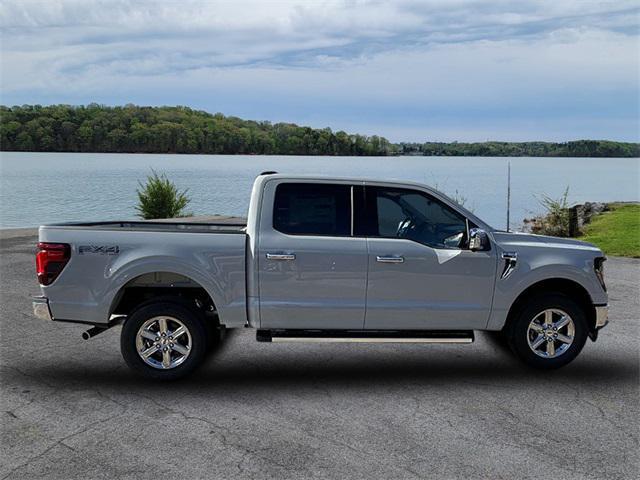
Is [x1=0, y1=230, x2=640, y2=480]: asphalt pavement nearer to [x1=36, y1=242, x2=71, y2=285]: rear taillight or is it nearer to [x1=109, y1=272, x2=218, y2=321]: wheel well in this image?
[x1=109, y1=272, x2=218, y2=321]: wheel well

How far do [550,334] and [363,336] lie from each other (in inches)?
75.8

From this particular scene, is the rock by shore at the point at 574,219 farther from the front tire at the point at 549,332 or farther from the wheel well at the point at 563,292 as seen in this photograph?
the front tire at the point at 549,332

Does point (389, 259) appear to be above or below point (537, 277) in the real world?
above

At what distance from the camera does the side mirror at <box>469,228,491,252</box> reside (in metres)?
6.32

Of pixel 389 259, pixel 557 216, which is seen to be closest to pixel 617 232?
pixel 557 216

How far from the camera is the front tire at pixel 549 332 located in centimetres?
668

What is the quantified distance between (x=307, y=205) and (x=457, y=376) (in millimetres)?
2268

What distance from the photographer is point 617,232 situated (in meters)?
20.1

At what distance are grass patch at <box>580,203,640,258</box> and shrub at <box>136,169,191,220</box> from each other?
13981mm

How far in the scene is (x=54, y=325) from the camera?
8773 mm

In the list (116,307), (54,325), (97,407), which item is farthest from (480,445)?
(54,325)

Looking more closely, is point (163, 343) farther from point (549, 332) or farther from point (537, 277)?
point (549, 332)

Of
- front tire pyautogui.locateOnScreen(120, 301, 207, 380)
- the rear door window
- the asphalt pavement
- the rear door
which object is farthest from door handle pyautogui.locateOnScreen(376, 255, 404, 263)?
front tire pyautogui.locateOnScreen(120, 301, 207, 380)

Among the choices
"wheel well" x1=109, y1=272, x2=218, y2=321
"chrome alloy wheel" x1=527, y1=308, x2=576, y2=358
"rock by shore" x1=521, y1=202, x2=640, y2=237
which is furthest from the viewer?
"rock by shore" x1=521, y1=202, x2=640, y2=237
